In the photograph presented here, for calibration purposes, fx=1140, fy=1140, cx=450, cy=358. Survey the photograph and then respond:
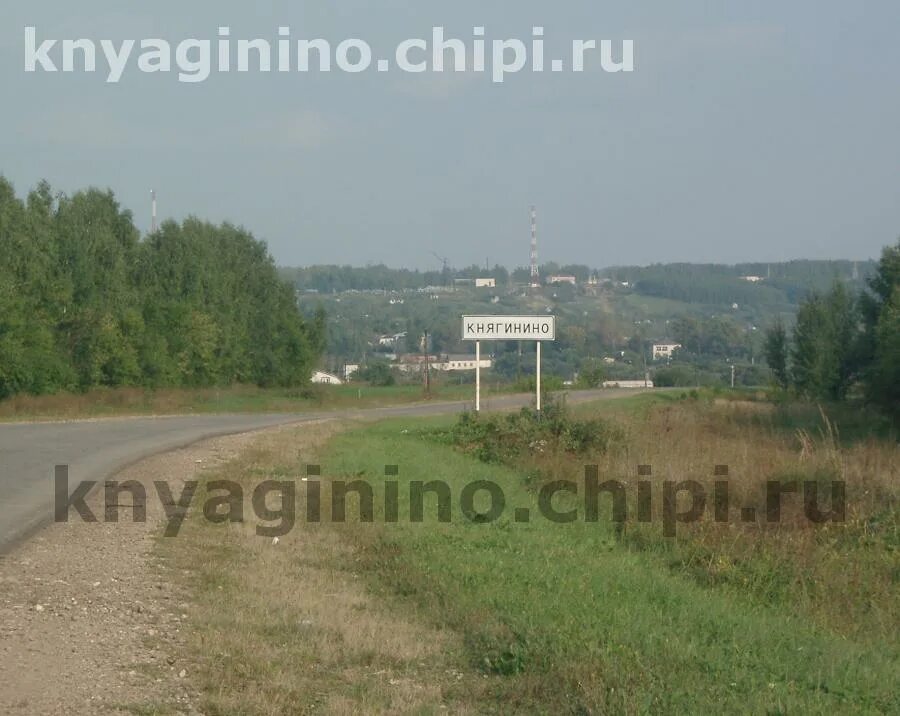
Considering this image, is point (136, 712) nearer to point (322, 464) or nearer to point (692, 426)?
point (322, 464)

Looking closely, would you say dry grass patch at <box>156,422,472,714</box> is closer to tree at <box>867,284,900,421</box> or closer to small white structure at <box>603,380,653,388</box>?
tree at <box>867,284,900,421</box>

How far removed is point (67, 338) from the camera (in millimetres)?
54156

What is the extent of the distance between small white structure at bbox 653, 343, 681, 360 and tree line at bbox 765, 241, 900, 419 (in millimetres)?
35336

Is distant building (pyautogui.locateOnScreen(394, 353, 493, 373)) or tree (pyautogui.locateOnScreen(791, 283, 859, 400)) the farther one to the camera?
distant building (pyautogui.locateOnScreen(394, 353, 493, 373))

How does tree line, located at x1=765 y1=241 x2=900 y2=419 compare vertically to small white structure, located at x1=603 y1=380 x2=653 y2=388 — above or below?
above

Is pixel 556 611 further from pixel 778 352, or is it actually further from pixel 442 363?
pixel 442 363

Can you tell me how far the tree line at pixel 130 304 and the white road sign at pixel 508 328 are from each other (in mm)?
26104

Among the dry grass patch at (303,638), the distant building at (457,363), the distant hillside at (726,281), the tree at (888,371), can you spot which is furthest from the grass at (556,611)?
the distant hillside at (726,281)

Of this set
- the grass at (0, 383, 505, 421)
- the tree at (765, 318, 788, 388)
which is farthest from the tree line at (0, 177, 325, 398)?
the tree at (765, 318, 788, 388)

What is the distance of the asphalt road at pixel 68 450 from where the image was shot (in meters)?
14.4

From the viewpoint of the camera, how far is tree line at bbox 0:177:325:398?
50.3 meters

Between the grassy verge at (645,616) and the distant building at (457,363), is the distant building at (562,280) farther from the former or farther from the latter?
the grassy verge at (645,616)

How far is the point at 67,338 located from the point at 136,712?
167 feet

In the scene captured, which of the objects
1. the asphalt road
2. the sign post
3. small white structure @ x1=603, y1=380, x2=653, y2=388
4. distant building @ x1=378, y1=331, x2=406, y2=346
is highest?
the sign post
